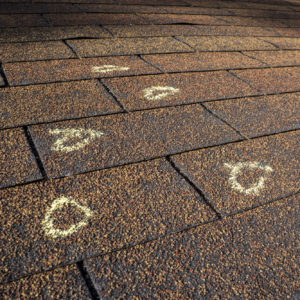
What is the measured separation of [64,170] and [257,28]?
15.6 feet

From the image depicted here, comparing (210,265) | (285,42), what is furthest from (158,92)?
(285,42)

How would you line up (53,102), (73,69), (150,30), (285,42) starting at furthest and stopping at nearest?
1. (285,42)
2. (150,30)
3. (73,69)
4. (53,102)

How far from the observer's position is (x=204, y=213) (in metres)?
1.96

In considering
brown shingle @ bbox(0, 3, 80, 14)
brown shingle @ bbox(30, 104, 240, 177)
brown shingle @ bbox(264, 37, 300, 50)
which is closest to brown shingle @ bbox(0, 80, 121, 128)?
brown shingle @ bbox(30, 104, 240, 177)

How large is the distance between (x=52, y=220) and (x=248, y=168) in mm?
1304

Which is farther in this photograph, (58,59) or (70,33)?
(70,33)

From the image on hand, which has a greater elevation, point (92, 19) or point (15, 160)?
point (92, 19)

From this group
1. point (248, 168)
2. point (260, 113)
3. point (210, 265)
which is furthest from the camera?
point (260, 113)

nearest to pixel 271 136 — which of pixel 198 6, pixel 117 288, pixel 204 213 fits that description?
pixel 204 213

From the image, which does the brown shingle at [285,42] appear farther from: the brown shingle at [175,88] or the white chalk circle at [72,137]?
the white chalk circle at [72,137]

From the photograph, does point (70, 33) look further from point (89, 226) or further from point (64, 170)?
point (89, 226)

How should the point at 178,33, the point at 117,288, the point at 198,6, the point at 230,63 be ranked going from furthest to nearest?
the point at 198,6 < the point at 178,33 < the point at 230,63 < the point at 117,288

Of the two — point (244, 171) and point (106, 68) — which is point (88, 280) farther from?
point (106, 68)

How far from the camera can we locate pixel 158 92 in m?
3.22
